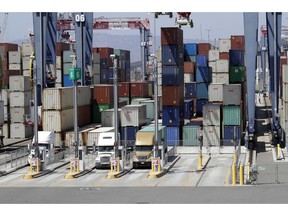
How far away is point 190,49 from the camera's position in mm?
101250

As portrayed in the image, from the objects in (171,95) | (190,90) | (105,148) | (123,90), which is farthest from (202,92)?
(105,148)

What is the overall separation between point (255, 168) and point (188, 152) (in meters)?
12.4

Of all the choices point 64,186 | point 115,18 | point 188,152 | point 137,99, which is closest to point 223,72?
point 137,99

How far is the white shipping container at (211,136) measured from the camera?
194 feet

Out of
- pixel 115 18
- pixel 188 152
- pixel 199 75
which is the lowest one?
pixel 188 152

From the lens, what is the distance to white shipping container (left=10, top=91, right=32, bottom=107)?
70250mm

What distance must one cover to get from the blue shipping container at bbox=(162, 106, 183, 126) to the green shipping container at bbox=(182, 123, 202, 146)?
0.94 m

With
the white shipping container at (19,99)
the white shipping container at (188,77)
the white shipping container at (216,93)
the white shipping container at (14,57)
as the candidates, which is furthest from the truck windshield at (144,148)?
the white shipping container at (14,57)

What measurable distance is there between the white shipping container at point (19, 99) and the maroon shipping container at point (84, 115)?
766 cm

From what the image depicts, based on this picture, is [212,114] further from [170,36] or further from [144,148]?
[144,148]

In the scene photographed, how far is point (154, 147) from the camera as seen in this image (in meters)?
44.5

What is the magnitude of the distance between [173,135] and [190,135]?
5.25 ft

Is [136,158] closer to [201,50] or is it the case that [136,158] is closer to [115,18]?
[201,50]

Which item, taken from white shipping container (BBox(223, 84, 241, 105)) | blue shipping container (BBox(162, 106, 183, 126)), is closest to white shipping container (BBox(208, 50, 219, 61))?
blue shipping container (BBox(162, 106, 183, 126))
